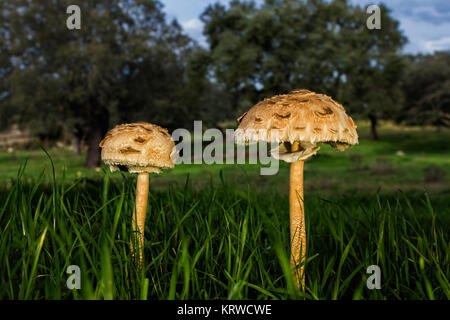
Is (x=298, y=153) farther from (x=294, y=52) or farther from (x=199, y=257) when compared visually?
(x=294, y=52)

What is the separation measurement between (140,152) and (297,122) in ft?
4.52

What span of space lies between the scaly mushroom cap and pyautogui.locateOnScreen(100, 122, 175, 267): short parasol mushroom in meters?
0.81

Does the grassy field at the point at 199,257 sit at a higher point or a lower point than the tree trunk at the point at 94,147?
lower

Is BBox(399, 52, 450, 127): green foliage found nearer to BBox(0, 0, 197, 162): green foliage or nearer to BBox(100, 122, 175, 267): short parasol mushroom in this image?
BBox(0, 0, 197, 162): green foliage

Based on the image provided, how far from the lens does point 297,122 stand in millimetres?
2564

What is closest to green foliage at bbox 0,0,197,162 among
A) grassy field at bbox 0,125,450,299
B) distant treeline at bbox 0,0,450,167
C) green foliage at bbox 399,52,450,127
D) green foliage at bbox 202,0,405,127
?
distant treeline at bbox 0,0,450,167

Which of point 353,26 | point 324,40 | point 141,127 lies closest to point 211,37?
point 324,40

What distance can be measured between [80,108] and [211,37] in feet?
41.1

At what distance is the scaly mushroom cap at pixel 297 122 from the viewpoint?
256 cm

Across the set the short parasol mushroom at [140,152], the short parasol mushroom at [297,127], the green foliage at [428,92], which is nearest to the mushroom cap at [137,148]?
the short parasol mushroom at [140,152]

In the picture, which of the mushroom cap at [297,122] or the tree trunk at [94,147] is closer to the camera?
the mushroom cap at [297,122]

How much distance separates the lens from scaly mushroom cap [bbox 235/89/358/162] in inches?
→ 101

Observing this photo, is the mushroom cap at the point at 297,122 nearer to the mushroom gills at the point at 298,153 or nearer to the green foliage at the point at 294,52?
the mushroom gills at the point at 298,153
